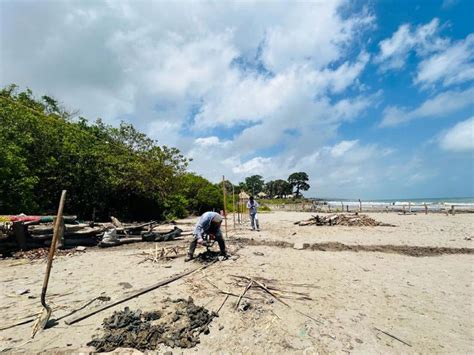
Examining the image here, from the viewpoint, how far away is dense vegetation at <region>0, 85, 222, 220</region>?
11.4m

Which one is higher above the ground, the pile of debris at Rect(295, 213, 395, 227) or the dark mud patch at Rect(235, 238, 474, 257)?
the pile of debris at Rect(295, 213, 395, 227)

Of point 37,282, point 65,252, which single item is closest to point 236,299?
point 37,282

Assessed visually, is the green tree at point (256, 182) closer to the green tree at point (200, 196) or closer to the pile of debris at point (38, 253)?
the green tree at point (200, 196)

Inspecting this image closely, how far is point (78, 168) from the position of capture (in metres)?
15.3

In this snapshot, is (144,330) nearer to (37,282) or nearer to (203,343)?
(203,343)

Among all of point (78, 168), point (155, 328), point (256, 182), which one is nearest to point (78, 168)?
point (78, 168)

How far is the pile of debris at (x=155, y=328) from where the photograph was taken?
339cm

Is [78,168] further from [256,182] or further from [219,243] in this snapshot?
[256,182]

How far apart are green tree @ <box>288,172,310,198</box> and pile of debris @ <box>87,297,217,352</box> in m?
93.5

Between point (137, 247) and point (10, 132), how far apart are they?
8350mm

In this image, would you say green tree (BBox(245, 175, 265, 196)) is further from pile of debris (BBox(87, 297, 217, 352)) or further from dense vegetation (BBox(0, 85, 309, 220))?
pile of debris (BBox(87, 297, 217, 352))

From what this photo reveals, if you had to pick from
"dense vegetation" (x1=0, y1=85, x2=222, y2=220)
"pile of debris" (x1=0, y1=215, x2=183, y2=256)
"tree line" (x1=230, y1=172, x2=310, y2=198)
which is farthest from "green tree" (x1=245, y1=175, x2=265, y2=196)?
"pile of debris" (x1=0, y1=215, x2=183, y2=256)

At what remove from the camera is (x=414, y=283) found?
6020 mm

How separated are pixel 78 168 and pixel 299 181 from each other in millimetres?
86346
